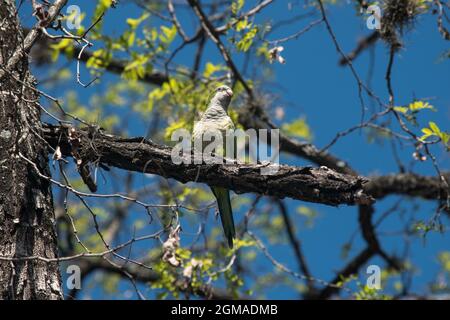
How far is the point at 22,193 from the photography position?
380 centimetres

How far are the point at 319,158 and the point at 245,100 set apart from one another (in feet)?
3.48

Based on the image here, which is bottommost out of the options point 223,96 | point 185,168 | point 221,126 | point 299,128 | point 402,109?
point 185,168

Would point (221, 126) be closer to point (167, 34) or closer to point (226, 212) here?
point (226, 212)

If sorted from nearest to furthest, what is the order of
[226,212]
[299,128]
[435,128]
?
[435,128] → [226,212] → [299,128]

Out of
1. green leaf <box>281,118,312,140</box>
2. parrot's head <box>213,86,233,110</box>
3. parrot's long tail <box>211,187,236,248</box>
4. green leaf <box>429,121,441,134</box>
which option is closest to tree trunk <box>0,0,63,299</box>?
parrot's long tail <box>211,187,236,248</box>

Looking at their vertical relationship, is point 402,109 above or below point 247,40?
below

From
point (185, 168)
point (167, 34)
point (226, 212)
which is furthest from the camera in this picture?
point (167, 34)

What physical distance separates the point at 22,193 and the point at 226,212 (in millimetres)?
1864

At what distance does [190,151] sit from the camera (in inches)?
168

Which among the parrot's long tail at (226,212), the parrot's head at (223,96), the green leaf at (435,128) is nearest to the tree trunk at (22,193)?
the parrot's long tail at (226,212)

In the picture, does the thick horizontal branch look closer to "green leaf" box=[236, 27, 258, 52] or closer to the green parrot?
the green parrot

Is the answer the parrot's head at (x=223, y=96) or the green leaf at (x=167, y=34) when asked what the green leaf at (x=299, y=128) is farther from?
the parrot's head at (x=223, y=96)

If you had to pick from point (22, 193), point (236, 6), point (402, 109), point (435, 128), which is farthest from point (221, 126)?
point (22, 193)
